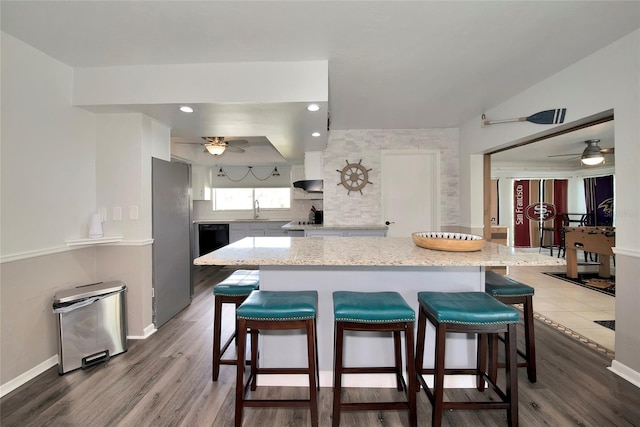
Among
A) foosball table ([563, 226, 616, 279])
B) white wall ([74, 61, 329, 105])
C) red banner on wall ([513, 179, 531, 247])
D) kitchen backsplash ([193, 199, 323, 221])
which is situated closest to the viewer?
white wall ([74, 61, 329, 105])

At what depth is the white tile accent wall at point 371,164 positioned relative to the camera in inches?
166

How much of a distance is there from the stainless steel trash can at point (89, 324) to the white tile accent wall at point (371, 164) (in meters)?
2.84

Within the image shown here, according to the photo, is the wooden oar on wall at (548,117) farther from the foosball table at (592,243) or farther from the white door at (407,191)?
the foosball table at (592,243)

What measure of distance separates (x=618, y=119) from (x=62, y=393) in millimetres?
4307

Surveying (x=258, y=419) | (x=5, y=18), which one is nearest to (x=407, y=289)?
(x=258, y=419)

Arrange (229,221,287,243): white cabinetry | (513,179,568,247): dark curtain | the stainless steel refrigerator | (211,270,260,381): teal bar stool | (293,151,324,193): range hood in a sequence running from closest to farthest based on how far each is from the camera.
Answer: (211,270,260,381): teal bar stool → the stainless steel refrigerator → (293,151,324,193): range hood → (229,221,287,243): white cabinetry → (513,179,568,247): dark curtain

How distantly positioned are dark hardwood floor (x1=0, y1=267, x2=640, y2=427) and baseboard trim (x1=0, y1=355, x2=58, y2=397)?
0.13ft

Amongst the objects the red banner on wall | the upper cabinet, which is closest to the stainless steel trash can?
the upper cabinet

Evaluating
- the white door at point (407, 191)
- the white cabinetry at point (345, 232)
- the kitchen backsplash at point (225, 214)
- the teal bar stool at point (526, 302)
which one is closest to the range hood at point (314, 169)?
the white cabinetry at point (345, 232)

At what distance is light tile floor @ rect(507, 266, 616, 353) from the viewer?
2570mm

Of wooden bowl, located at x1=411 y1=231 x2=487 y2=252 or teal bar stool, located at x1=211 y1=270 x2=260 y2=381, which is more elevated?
wooden bowl, located at x1=411 y1=231 x2=487 y2=252

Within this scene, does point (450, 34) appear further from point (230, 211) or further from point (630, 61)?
point (230, 211)

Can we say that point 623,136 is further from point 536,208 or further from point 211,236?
point 536,208

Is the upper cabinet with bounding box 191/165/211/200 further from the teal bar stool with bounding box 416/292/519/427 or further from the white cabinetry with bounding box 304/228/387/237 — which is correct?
the teal bar stool with bounding box 416/292/519/427
